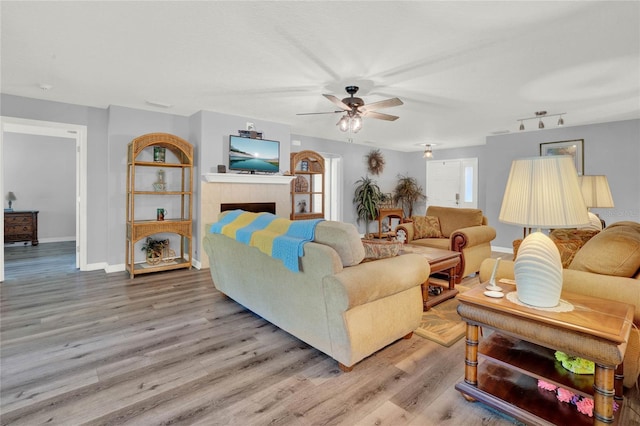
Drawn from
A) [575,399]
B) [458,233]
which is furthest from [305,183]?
[575,399]

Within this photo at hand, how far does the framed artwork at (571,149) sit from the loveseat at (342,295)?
4908 millimetres

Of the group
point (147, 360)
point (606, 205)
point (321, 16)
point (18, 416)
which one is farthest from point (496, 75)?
point (18, 416)

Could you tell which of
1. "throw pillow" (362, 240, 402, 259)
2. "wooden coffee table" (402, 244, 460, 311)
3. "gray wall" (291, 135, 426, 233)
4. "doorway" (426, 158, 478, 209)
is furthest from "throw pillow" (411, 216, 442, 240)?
"doorway" (426, 158, 478, 209)

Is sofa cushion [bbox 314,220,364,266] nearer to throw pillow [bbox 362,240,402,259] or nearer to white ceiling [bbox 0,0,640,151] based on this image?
throw pillow [bbox 362,240,402,259]

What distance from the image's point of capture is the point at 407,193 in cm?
853

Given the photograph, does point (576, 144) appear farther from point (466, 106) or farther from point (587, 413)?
point (587, 413)

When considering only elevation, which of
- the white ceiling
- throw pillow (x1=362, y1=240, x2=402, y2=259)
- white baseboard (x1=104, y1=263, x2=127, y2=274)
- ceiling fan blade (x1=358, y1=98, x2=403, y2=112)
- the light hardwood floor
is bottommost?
the light hardwood floor

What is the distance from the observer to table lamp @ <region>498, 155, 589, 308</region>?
1451 millimetres

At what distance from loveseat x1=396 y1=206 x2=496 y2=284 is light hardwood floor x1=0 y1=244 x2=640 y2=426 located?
194cm

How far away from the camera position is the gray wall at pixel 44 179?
6715 mm

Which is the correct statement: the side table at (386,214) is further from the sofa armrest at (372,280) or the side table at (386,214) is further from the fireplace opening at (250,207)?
the sofa armrest at (372,280)

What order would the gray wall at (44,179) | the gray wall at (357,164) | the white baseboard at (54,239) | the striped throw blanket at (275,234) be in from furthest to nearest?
the gray wall at (357,164), the white baseboard at (54,239), the gray wall at (44,179), the striped throw blanket at (275,234)

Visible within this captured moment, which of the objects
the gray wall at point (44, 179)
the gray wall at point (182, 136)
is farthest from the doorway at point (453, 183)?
the gray wall at point (44, 179)

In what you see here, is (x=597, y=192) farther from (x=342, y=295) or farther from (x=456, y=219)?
(x=342, y=295)
